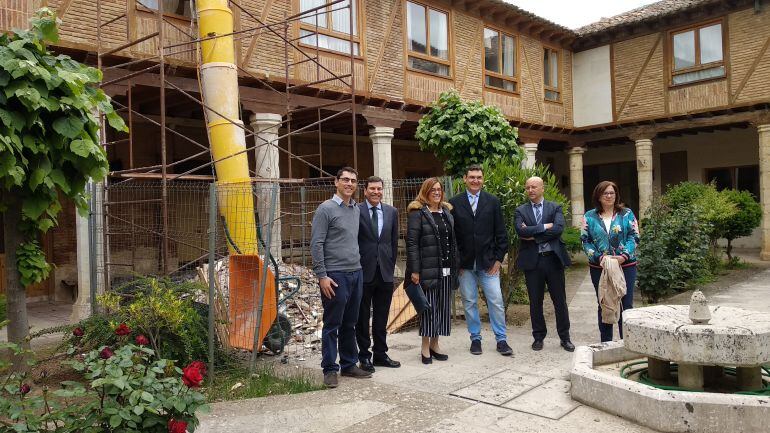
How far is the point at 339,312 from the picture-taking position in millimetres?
5078

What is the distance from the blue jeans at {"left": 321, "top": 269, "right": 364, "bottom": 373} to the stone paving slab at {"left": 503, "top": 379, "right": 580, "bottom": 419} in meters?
1.49

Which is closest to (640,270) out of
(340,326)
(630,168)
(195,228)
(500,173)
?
(500,173)

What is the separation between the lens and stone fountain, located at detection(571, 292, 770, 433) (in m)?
3.73

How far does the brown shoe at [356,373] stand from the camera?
5.29 m

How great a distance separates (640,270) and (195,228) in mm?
7869

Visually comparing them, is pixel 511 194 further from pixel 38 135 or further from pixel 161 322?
pixel 38 135

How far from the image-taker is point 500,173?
7.86 metres

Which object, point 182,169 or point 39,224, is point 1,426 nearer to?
point 39,224

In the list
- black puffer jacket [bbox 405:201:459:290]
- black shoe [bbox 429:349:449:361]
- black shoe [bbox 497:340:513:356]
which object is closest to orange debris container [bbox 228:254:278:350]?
black puffer jacket [bbox 405:201:459:290]

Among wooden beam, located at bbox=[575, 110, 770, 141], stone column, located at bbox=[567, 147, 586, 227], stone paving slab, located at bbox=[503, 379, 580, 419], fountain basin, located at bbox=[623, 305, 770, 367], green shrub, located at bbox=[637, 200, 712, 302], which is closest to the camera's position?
fountain basin, located at bbox=[623, 305, 770, 367]

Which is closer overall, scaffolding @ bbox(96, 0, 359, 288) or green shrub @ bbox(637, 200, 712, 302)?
scaffolding @ bbox(96, 0, 359, 288)

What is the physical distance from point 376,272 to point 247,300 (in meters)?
1.41

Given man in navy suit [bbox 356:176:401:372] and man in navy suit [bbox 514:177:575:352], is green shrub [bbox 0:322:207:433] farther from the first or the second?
man in navy suit [bbox 514:177:575:352]

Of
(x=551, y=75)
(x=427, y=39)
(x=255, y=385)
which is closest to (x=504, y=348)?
(x=255, y=385)
